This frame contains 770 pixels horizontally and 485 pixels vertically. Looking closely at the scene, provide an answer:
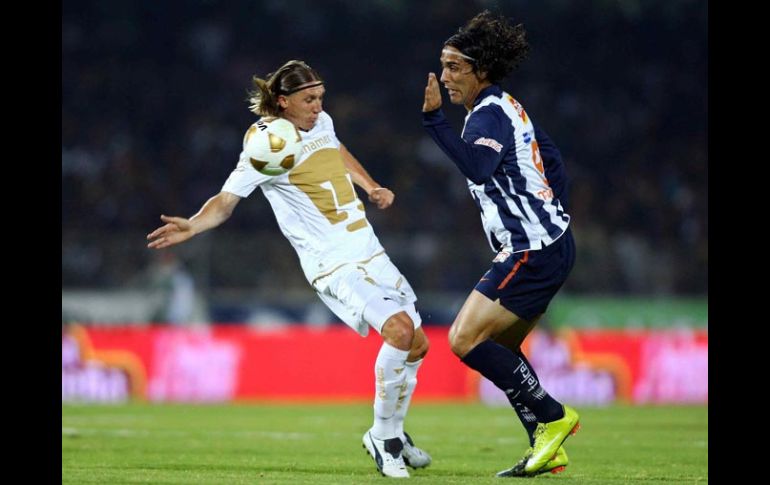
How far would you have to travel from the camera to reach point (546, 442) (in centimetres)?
729

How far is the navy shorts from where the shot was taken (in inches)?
288

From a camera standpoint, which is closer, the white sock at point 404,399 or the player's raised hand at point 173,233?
the player's raised hand at point 173,233

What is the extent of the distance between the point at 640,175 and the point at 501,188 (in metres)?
15.7

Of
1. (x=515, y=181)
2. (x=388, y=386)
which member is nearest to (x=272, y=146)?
(x=515, y=181)

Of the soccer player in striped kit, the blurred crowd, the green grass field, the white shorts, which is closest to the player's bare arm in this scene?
the white shorts

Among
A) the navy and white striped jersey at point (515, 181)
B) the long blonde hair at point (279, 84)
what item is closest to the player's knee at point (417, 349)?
the navy and white striped jersey at point (515, 181)

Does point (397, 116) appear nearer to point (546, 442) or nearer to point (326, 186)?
point (326, 186)

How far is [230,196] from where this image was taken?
24.4 feet

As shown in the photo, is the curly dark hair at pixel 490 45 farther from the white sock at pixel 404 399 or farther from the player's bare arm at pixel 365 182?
the white sock at pixel 404 399

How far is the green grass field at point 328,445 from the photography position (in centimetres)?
745

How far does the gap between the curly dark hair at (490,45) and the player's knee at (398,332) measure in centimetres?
158

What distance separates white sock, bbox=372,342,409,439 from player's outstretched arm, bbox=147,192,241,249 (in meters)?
1.28

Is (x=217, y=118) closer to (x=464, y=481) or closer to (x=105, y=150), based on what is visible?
(x=105, y=150)

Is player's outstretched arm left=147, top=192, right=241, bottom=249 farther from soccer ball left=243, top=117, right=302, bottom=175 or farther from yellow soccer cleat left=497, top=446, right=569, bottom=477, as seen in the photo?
yellow soccer cleat left=497, top=446, right=569, bottom=477
